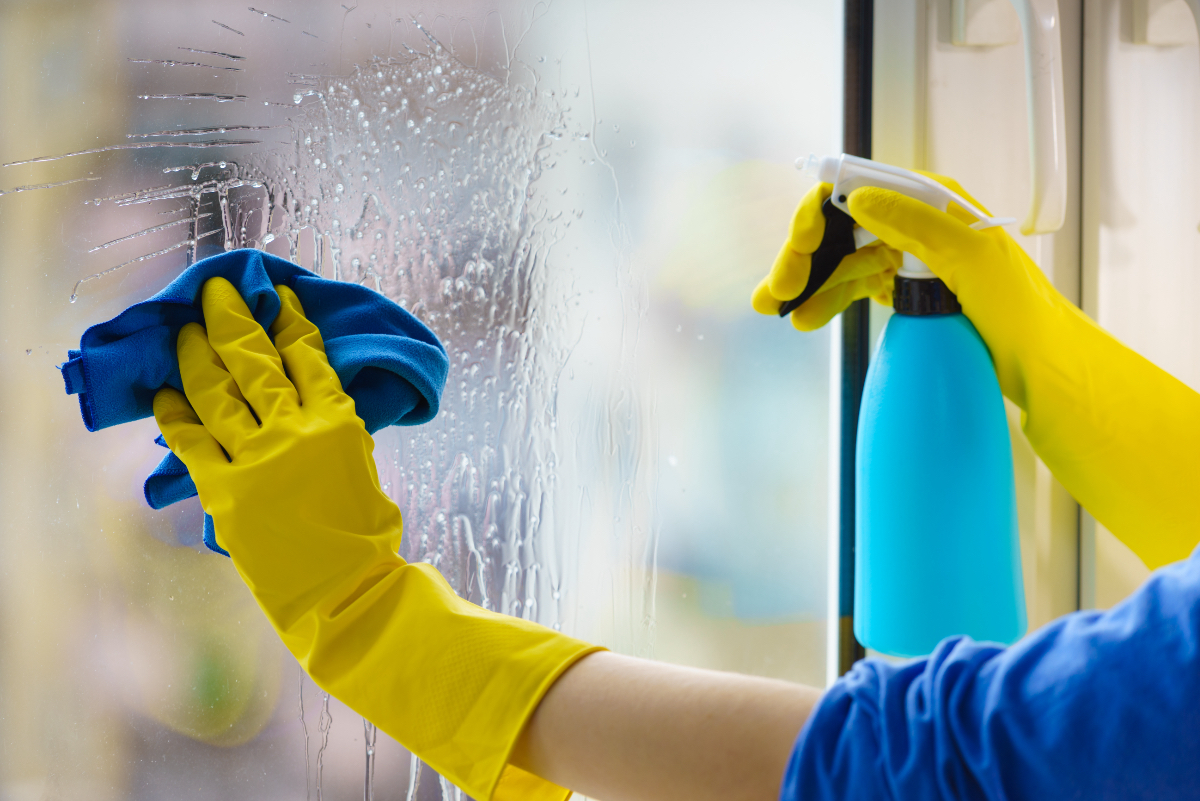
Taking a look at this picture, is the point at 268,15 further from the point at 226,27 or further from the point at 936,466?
the point at 936,466

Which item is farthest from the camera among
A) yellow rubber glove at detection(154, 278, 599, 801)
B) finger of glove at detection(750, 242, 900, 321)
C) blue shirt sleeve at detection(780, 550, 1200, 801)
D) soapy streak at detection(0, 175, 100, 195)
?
finger of glove at detection(750, 242, 900, 321)

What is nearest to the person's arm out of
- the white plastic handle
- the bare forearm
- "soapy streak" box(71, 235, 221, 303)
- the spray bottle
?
the bare forearm

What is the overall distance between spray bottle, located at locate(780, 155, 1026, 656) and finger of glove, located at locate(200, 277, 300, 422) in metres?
0.40

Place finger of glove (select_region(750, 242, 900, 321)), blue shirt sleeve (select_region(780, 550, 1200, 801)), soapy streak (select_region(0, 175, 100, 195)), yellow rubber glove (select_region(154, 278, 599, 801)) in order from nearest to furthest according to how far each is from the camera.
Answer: blue shirt sleeve (select_region(780, 550, 1200, 801)), yellow rubber glove (select_region(154, 278, 599, 801)), soapy streak (select_region(0, 175, 100, 195)), finger of glove (select_region(750, 242, 900, 321))

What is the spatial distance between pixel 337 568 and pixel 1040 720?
31cm

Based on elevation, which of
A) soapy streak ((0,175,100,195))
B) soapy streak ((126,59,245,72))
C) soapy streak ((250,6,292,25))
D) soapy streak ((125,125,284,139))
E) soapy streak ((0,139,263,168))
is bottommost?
soapy streak ((0,175,100,195))

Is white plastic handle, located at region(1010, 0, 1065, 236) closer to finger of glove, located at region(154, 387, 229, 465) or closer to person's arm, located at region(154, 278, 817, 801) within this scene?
person's arm, located at region(154, 278, 817, 801)

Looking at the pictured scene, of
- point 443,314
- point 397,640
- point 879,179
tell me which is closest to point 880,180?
point 879,179

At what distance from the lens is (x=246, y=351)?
42 centimetres

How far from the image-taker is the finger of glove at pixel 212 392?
16.0 inches

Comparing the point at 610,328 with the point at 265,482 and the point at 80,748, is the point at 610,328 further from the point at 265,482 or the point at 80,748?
the point at 80,748

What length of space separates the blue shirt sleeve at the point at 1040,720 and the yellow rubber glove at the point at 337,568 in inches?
5.0

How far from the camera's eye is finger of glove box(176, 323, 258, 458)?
41 centimetres

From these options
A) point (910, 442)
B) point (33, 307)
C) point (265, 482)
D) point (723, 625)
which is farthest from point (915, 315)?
point (33, 307)
